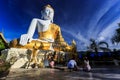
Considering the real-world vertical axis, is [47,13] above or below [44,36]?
above

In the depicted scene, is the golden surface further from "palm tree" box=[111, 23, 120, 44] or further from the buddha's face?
"palm tree" box=[111, 23, 120, 44]

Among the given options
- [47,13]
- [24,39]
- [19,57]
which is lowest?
[19,57]

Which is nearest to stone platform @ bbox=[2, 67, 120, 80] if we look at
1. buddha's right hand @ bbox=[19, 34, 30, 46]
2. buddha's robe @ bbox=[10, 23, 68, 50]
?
buddha's right hand @ bbox=[19, 34, 30, 46]

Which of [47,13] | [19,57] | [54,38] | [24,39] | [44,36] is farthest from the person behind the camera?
[54,38]

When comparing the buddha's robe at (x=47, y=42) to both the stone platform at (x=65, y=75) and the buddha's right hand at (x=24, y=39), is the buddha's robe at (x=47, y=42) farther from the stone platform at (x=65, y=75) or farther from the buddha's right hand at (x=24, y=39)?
the stone platform at (x=65, y=75)

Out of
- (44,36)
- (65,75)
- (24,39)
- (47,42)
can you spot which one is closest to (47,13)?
(44,36)

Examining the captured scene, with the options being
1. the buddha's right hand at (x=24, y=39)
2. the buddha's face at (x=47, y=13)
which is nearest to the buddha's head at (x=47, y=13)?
the buddha's face at (x=47, y=13)

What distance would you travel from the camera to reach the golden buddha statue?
55.5ft

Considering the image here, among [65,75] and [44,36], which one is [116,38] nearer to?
[44,36]

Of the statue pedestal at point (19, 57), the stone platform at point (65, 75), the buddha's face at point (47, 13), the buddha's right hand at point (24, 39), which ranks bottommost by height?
the stone platform at point (65, 75)

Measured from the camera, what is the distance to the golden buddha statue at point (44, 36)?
55.5ft

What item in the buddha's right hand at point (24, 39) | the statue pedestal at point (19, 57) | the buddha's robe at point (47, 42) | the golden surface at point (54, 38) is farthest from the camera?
the golden surface at point (54, 38)

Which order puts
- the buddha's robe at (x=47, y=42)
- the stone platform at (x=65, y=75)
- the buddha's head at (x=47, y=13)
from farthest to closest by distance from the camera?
1. the buddha's head at (x=47, y=13)
2. the buddha's robe at (x=47, y=42)
3. the stone platform at (x=65, y=75)

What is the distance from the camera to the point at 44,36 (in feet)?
64.6
